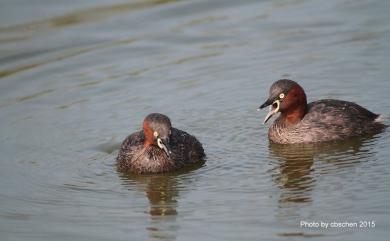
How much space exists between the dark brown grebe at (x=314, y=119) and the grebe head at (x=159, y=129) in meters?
1.80

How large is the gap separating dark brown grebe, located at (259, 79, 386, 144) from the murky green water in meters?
0.26

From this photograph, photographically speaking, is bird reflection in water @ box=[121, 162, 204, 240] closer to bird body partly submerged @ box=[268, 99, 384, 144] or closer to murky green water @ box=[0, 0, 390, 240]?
murky green water @ box=[0, 0, 390, 240]

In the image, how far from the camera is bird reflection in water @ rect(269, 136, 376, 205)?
11.9m

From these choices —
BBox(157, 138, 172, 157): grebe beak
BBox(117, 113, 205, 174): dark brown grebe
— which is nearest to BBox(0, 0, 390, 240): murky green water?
BBox(117, 113, 205, 174): dark brown grebe

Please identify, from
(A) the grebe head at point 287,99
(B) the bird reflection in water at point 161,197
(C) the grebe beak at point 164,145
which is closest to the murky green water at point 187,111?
(B) the bird reflection in water at point 161,197

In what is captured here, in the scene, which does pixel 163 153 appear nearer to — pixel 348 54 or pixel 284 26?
pixel 348 54

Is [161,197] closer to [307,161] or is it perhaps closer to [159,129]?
[159,129]

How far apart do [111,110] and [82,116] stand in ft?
1.59

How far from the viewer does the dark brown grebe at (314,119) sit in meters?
14.1

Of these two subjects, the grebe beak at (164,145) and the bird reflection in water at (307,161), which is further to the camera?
the grebe beak at (164,145)

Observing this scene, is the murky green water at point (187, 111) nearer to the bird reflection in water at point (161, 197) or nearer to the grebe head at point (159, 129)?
the bird reflection in water at point (161, 197)

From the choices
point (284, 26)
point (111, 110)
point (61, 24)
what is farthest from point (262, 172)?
point (61, 24)

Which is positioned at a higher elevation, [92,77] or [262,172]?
[92,77]

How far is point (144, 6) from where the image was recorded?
22.2m
